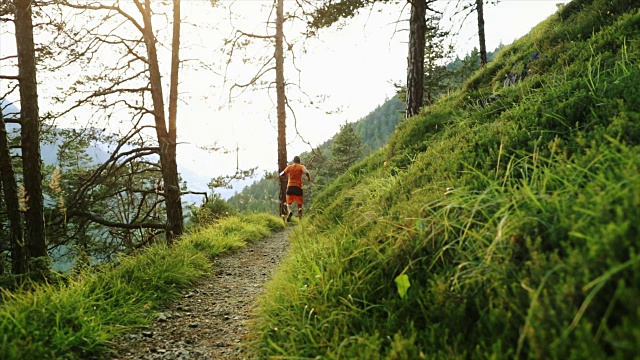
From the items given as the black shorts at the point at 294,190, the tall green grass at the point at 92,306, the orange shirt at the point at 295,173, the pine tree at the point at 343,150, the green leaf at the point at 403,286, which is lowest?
the tall green grass at the point at 92,306

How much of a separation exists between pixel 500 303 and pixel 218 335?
2.88 meters

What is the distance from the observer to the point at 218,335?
3.57 metres

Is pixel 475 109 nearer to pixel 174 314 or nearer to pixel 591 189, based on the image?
pixel 591 189

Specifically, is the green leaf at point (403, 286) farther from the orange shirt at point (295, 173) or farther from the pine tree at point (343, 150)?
the pine tree at point (343, 150)

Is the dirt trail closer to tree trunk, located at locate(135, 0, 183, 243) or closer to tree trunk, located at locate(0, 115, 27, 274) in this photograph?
tree trunk, located at locate(135, 0, 183, 243)

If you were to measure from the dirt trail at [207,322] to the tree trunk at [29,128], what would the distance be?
3.30 m

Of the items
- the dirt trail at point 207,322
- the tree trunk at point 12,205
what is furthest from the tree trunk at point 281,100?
the tree trunk at point 12,205

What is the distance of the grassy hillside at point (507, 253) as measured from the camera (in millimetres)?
1481

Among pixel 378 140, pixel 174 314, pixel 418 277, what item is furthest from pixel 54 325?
pixel 378 140

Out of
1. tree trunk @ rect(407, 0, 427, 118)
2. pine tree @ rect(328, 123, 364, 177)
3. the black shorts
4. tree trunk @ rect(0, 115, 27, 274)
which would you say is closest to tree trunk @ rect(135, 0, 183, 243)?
tree trunk @ rect(0, 115, 27, 274)

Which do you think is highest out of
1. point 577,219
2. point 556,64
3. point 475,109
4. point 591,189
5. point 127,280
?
point 556,64

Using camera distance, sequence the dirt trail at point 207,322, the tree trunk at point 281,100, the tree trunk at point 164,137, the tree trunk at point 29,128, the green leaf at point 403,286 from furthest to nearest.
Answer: the tree trunk at point 281,100 < the tree trunk at point 164,137 < the tree trunk at point 29,128 < the dirt trail at point 207,322 < the green leaf at point 403,286

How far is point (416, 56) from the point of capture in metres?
8.86

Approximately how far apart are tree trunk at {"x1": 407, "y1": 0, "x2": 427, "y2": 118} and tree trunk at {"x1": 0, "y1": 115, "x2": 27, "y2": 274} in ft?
29.2
